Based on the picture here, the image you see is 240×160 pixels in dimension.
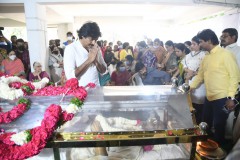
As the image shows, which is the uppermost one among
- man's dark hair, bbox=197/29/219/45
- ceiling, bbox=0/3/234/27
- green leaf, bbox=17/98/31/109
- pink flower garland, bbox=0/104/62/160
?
ceiling, bbox=0/3/234/27

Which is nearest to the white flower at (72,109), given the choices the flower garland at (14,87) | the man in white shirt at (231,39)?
the flower garland at (14,87)

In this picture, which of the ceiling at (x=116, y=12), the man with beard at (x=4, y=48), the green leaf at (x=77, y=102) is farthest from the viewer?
the ceiling at (x=116, y=12)

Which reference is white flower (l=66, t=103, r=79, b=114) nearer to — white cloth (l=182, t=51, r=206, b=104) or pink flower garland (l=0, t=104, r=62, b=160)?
pink flower garland (l=0, t=104, r=62, b=160)

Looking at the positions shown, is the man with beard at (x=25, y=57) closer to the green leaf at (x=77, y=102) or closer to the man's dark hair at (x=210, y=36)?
the green leaf at (x=77, y=102)

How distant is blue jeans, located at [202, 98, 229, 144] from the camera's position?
2.88 meters

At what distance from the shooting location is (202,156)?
1.82m

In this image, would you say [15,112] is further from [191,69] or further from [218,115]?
[191,69]

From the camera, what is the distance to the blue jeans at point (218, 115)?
288 cm

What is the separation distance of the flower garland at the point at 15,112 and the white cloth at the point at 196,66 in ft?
8.98

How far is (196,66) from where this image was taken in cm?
368

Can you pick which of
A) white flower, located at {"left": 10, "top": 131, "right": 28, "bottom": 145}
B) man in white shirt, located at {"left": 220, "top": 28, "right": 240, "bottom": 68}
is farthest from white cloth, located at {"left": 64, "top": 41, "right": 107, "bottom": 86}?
man in white shirt, located at {"left": 220, "top": 28, "right": 240, "bottom": 68}

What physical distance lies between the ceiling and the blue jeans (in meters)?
4.97

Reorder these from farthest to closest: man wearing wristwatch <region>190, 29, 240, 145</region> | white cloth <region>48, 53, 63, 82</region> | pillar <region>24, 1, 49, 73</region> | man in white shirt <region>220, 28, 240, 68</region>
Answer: white cloth <region>48, 53, 63, 82</region>, pillar <region>24, 1, 49, 73</region>, man in white shirt <region>220, 28, 240, 68</region>, man wearing wristwatch <region>190, 29, 240, 145</region>

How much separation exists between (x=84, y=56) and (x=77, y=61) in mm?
105
